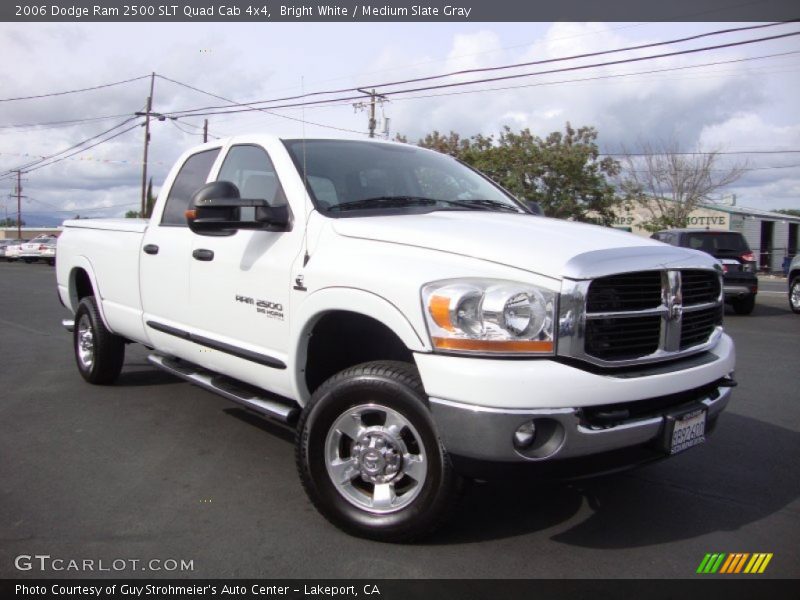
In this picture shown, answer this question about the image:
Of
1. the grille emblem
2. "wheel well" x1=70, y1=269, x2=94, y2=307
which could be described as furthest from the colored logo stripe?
"wheel well" x1=70, y1=269, x2=94, y2=307

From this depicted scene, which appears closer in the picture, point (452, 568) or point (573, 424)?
point (573, 424)

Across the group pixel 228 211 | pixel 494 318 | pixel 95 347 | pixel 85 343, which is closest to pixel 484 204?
pixel 228 211

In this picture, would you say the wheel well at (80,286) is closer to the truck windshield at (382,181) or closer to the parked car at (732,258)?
the truck windshield at (382,181)

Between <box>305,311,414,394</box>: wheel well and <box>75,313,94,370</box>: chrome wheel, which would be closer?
<box>305,311,414,394</box>: wheel well

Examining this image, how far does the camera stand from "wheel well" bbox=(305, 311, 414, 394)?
351cm

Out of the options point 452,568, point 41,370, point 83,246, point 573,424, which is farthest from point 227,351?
point 41,370

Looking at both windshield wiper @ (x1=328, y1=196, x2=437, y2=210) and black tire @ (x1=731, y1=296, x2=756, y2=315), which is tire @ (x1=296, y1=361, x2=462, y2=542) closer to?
windshield wiper @ (x1=328, y1=196, x2=437, y2=210)

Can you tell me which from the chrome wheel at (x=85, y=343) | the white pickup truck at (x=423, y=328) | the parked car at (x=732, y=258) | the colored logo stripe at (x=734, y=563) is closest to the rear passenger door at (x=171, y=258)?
the white pickup truck at (x=423, y=328)

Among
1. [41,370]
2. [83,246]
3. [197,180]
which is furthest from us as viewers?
[41,370]

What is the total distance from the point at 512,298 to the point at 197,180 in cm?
288

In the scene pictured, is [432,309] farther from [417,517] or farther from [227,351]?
[227,351]

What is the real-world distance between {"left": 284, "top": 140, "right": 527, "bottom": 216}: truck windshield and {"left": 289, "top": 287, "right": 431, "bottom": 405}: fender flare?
1.76ft

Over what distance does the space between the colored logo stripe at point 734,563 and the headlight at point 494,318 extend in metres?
1.24

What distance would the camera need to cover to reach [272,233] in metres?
3.70
